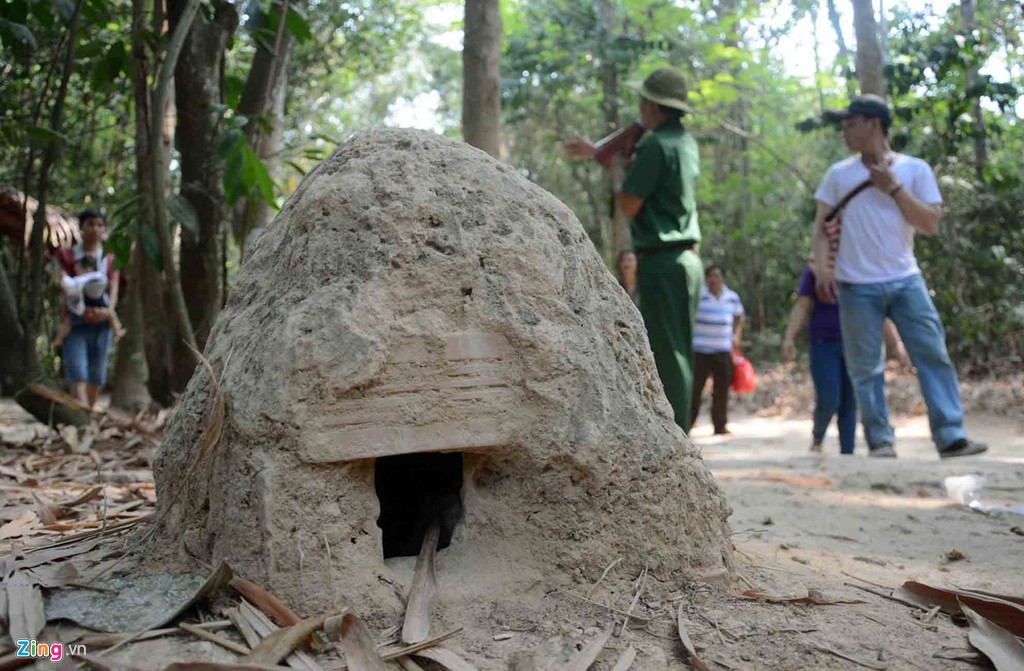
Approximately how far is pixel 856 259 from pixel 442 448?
3.75 meters

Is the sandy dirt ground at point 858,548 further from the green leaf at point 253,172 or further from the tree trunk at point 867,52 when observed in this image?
the tree trunk at point 867,52

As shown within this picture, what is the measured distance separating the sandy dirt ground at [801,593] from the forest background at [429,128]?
245 centimetres

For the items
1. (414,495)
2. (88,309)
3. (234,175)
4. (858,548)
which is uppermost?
(234,175)

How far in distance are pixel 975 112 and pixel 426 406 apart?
9.75 m

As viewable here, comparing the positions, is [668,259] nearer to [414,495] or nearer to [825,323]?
[825,323]

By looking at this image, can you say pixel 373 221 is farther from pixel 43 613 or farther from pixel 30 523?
pixel 30 523

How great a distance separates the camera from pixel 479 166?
2525 millimetres

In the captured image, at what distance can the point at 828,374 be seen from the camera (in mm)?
6125

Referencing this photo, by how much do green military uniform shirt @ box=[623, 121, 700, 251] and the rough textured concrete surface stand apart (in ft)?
7.58

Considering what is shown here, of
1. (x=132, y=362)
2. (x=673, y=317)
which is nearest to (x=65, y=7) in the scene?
(x=673, y=317)

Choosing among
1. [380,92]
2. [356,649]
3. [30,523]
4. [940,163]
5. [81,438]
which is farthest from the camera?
[380,92]

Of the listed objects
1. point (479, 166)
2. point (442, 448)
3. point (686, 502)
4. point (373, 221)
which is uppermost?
point (479, 166)

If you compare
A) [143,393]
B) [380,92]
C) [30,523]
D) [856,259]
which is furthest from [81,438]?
[380,92]

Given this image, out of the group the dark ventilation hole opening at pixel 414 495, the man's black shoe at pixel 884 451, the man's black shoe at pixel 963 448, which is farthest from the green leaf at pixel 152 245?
the man's black shoe at pixel 963 448
